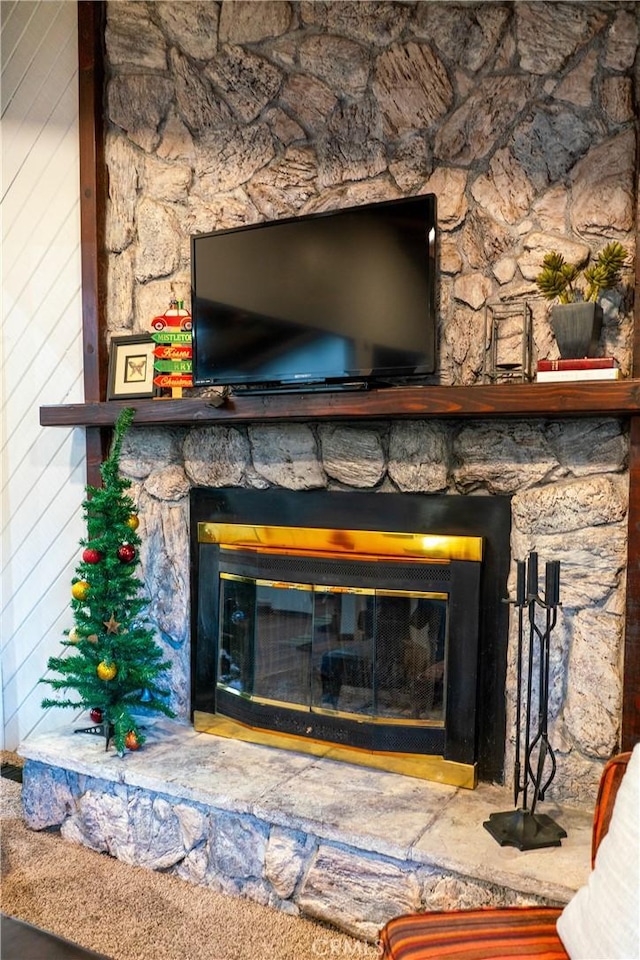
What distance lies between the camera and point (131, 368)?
8.86 feet

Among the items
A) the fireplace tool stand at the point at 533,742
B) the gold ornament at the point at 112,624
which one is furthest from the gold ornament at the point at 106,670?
the fireplace tool stand at the point at 533,742

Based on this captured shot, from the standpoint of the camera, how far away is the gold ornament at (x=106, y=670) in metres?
2.38

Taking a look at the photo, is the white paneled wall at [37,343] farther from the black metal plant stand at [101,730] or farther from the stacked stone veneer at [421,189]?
the black metal plant stand at [101,730]

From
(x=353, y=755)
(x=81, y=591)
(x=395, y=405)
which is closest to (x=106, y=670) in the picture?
(x=81, y=591)

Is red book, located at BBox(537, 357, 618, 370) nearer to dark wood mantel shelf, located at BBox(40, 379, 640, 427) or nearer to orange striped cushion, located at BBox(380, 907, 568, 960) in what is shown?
dark wood mantel shelf, located at BBox(40, 379, 640, 427)

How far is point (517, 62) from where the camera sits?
2.11m

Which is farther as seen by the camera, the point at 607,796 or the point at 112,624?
the point at 112,624

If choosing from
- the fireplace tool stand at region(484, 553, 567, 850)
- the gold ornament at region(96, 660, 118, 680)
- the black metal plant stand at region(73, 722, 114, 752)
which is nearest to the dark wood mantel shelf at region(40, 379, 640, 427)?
the fireplace tool stand at region(484, 553, 567, 850)

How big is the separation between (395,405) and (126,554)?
1022mm

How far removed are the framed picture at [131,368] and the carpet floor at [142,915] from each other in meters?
1.53

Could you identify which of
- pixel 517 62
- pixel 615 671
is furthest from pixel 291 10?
pixel 615 671

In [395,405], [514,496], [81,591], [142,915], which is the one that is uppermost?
[395,405]

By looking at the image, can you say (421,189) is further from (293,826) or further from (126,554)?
(293,826)

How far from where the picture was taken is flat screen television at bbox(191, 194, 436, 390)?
213 centimetres
